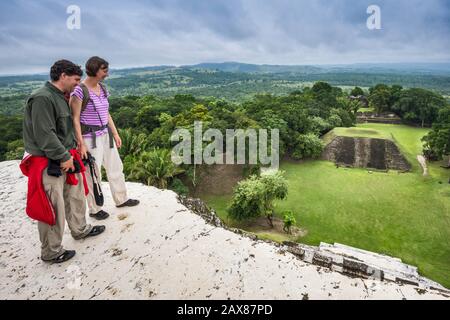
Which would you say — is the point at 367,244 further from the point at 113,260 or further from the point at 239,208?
the point at 113,260

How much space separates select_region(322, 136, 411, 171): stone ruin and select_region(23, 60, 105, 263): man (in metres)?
24.5

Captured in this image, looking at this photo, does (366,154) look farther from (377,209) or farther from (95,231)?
(95,231)

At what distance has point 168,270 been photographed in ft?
11.4

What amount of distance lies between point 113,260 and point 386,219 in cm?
1589

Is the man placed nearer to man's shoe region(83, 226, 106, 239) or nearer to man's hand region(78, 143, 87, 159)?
man's hand region(78, 143, 87, 159)

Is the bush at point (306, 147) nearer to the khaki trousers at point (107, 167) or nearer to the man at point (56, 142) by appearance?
the khaki trousers at point (107, 167)

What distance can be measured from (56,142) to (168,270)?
6.62 ft

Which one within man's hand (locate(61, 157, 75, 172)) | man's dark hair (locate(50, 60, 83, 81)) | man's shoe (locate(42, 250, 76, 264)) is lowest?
man's shoe (locate(42, 250, 76, 264))

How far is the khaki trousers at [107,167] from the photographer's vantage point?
4.29 metres

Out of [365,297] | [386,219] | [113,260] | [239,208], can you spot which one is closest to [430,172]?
[386,219]

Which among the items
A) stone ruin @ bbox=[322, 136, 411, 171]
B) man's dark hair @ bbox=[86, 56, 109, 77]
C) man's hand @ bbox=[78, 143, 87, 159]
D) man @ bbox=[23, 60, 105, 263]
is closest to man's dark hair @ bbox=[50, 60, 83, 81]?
man @ bbox=[23, 60, 105, 263]

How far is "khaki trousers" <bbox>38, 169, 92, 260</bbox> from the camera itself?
340 cm

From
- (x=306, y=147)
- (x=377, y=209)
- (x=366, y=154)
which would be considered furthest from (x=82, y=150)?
(x=366, y=154)

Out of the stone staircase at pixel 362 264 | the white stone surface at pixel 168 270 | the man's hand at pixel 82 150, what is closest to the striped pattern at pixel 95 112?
the man's hand at pixel 82 150
